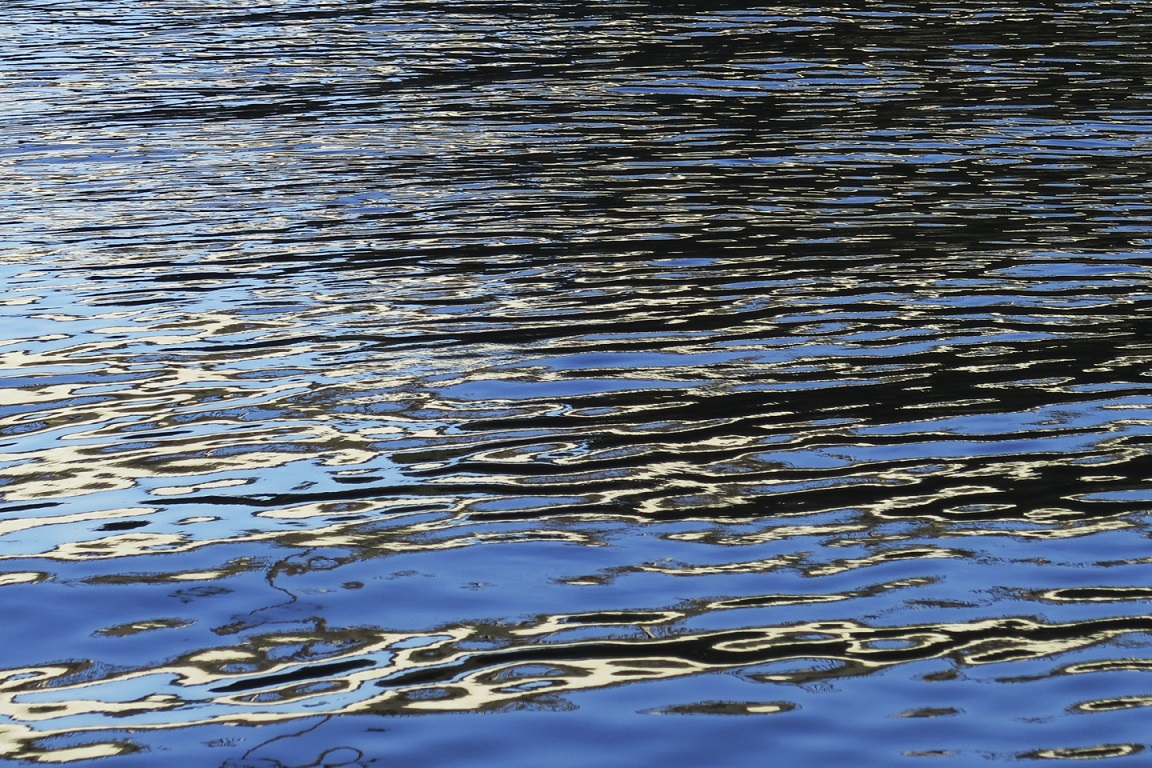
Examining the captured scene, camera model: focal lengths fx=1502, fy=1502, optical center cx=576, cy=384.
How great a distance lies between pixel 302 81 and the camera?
24797 millimetres

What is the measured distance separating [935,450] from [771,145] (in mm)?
10443

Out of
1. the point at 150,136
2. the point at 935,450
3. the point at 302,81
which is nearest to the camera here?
the point at 935,450

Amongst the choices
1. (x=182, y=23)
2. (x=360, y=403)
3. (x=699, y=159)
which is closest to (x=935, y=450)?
(x=360, y=403)

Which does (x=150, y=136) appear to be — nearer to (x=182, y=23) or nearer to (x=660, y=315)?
(x=660, y=315)

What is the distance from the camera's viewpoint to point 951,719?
5.72 m

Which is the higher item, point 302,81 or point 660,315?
point 302,81

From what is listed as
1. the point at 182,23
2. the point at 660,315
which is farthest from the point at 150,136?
the point at 182,23

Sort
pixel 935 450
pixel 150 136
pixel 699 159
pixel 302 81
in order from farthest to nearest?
1. pixel 302 81
2. pixel 150 136
3. pixel 699 159
4. pixel 935 450

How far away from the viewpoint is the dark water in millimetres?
5906

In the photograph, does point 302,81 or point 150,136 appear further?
point 302,81

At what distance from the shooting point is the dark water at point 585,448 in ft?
19.4

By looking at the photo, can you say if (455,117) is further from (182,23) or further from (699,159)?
(182,23)

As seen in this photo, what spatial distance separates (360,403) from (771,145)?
10143mm

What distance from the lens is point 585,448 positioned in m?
8.55
